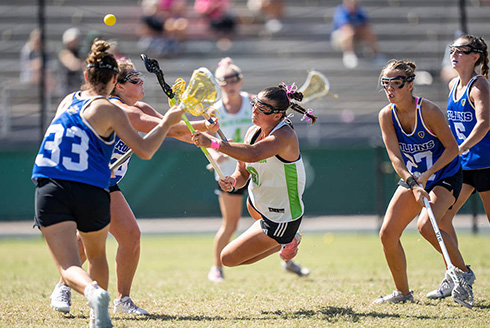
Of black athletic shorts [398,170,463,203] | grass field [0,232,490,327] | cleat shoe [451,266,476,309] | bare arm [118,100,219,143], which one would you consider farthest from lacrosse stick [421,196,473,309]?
bare arm [118,100,219,143]

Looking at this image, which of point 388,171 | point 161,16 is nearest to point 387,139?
point 388,171

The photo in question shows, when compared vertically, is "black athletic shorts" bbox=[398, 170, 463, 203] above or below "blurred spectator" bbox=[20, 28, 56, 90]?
below

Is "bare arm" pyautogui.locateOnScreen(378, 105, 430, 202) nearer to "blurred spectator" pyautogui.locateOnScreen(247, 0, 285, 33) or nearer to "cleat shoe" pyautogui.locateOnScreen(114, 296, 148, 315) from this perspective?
"cleat shoe" pyautogui.locateOnScreen(114, 296, 148, 315)

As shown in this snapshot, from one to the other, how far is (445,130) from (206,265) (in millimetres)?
4700

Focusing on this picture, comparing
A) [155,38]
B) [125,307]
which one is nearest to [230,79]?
[125,307]

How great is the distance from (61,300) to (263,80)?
1133cm

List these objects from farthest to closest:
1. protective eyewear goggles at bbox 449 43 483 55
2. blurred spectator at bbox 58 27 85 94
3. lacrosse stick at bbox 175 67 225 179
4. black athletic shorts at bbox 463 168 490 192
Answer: blurred spectator at bbox 58 27 85 94 < black athletic shorts at bbox 463 168 490 192 < protective eyewear goggles at bbox 449 43 483 55 < lacrosse stick at bbox 175 67 225 179

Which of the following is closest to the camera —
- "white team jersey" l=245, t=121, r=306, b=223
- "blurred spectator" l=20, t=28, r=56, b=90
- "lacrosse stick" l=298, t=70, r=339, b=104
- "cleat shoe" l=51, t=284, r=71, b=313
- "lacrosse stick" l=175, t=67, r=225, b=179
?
"lacrosse stick" l=175, t=67, r=225, b=179

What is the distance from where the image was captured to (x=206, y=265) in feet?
31.2

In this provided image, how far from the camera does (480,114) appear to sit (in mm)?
6133

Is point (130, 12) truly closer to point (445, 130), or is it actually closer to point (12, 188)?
point (12, 188)

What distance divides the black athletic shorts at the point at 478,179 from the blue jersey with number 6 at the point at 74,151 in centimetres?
358

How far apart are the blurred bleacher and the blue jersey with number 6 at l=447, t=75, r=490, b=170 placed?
26.2ft

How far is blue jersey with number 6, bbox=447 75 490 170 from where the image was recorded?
20.8 ft
